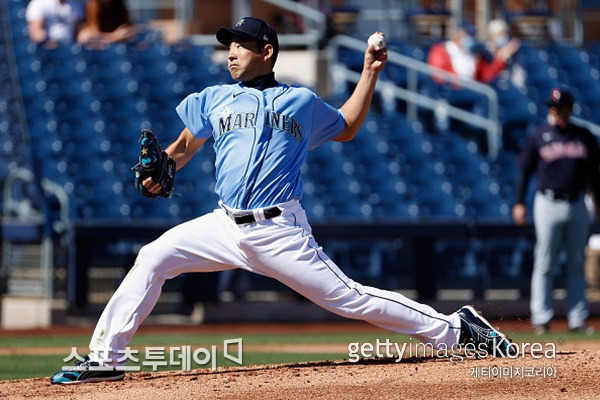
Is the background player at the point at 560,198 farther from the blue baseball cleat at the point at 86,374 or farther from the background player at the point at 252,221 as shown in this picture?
the blue baseball cleat at the point at 86,374

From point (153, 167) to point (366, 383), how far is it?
1378mm

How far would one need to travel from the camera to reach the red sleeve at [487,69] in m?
15.3

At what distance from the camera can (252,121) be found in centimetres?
546

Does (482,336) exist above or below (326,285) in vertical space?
below

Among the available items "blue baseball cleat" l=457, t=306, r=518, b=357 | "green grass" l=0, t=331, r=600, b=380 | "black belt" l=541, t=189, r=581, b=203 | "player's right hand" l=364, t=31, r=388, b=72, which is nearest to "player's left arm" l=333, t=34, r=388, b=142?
"player's right hand" l=364, t=31, r=388, b=72

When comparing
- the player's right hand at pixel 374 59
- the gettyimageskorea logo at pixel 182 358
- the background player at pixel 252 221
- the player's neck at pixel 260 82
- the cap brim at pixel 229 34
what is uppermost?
the cap brim at pixel 229 34

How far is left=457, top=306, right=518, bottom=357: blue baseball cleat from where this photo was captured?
580cm

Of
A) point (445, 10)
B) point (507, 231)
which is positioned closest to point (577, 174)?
point (507, 231)

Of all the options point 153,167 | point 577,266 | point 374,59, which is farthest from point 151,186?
point 577,266

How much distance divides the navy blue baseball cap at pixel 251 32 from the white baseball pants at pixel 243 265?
0.77 meters

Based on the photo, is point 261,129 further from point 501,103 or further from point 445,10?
point 445,10

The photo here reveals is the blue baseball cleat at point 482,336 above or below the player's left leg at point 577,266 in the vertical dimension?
above

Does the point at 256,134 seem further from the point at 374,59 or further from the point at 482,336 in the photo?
the point at 482,336

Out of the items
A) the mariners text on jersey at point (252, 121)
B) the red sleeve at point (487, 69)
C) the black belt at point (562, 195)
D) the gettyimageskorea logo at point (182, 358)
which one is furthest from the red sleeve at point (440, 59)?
the mariners text on jersey at point (252, 121)
